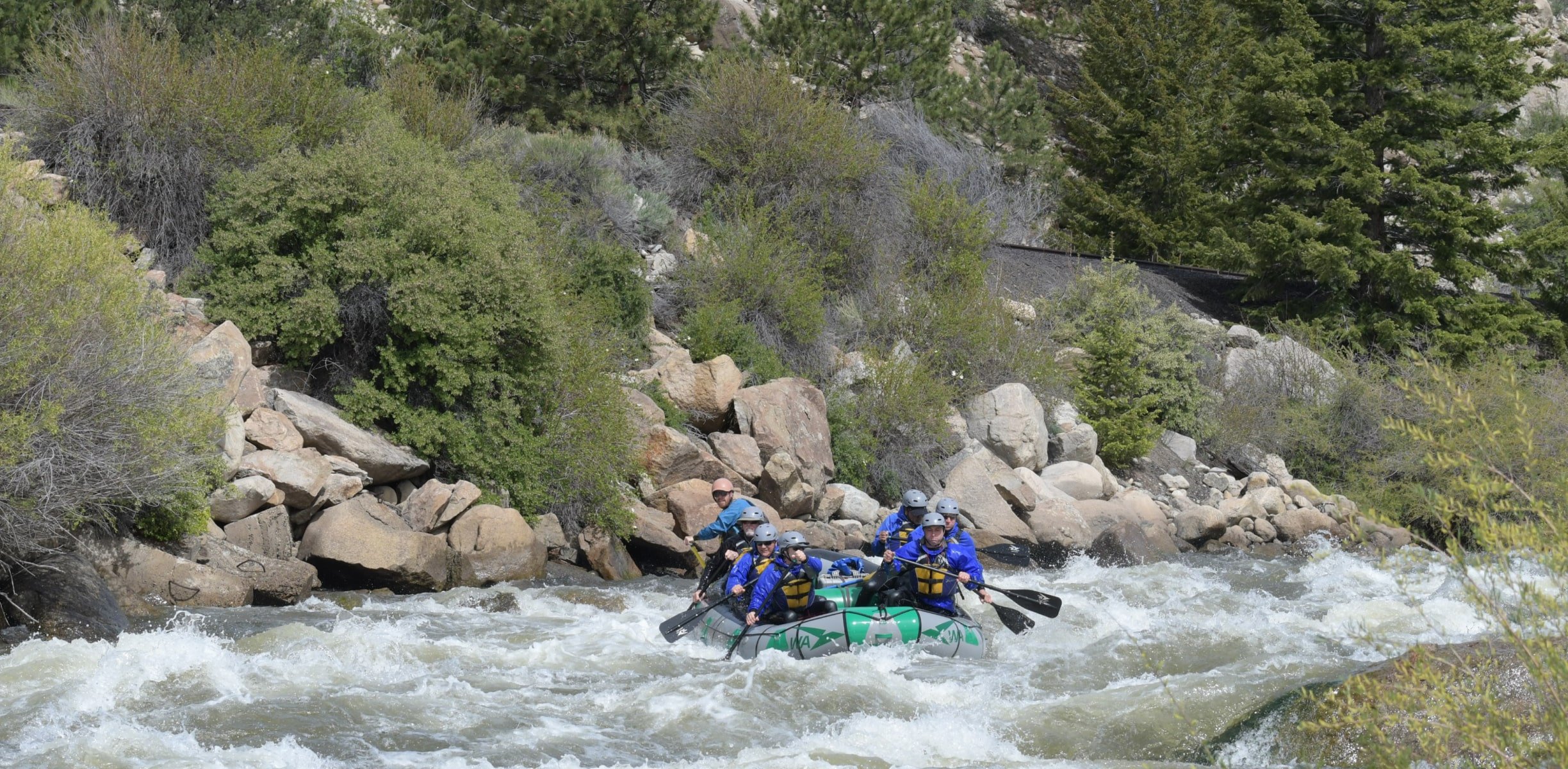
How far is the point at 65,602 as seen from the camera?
10.9 metres

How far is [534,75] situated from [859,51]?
7.50 meters

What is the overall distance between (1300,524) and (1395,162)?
10418 mm

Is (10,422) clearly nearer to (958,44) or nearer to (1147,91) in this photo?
(1147,91)

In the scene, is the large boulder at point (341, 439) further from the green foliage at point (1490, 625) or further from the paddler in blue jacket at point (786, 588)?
the green foliage at point (1490, 625)

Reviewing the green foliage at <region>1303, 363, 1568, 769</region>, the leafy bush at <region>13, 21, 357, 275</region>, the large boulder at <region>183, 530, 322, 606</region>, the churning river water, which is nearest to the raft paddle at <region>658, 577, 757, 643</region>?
the churning river water

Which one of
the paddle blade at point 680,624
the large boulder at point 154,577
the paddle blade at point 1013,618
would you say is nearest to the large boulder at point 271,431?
the large boulder at point 154,577

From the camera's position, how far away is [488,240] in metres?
17.4

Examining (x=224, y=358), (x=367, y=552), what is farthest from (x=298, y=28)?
(x=367, y=552)

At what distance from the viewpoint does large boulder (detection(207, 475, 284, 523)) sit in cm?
1313

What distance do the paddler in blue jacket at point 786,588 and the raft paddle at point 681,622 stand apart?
404mm

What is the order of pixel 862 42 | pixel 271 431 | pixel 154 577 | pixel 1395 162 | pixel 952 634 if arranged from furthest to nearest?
pixel 862 42
pixel 1395 162
pixel 271 431
pixel 154 577
pixel 952 634

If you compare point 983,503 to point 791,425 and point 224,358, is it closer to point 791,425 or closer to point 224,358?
point 791,425

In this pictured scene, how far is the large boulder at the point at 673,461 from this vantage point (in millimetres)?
17906

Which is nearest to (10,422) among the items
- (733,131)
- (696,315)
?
(696,315)
